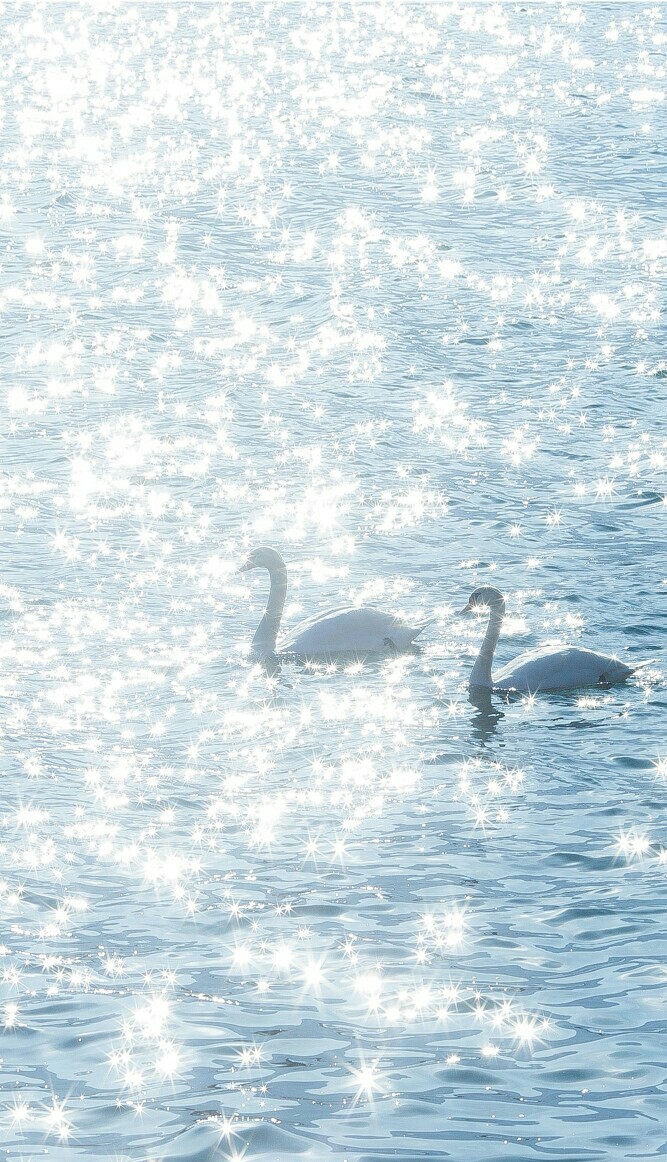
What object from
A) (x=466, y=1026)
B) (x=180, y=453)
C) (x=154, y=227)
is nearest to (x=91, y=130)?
(x=154, y=227)

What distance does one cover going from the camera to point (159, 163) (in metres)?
43.8

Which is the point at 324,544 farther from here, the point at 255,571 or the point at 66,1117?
the point at 66,1117

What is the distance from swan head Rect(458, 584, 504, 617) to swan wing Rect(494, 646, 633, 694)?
0.68m

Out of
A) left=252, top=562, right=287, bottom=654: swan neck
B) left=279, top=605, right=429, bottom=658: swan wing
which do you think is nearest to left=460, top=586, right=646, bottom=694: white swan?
left=279, top=605, right=429, bottom=658: swan wing

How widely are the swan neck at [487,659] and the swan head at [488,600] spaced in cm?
11

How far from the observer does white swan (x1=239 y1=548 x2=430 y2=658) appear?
53.6 feet

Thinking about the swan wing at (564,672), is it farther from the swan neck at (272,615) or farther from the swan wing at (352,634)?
the swan neck at (272,615)

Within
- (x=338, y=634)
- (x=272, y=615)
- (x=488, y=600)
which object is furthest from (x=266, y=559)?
(x=488, y=600)

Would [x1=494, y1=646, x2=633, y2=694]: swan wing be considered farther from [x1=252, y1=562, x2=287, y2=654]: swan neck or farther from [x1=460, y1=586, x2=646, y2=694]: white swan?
[x1=252, y1=562, x2=287, y2=654]: swan neck

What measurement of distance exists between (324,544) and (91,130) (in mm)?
32363

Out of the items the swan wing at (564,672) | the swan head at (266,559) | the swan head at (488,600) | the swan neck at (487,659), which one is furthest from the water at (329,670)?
the swan head at (488,600)

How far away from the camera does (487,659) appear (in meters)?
15.6

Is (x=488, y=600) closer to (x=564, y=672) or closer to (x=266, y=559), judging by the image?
(x=564, y=672)

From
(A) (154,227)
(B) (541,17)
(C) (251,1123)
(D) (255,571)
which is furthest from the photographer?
(B) (541,17)
